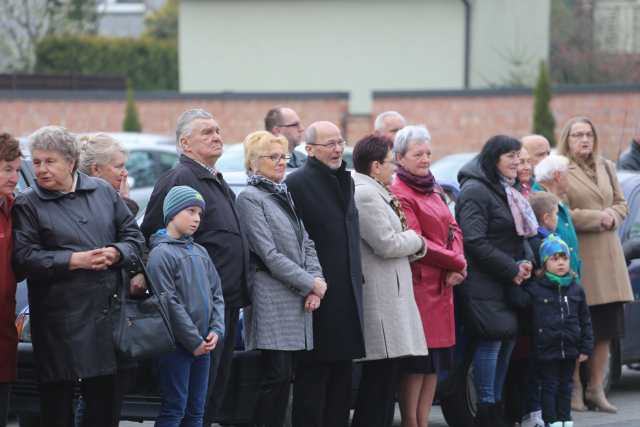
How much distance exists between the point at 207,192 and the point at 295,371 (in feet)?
4.24

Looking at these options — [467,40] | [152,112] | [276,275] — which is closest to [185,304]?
[276,275]

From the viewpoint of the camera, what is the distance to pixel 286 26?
39.3 metres

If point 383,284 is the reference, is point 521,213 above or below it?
above

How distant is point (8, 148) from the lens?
21.9 ft

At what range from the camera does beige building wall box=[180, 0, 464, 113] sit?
38.4m

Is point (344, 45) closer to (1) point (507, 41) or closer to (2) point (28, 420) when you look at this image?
(1) point (507, 41)

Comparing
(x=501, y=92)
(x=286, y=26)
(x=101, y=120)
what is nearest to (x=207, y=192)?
(x=501, y=92)

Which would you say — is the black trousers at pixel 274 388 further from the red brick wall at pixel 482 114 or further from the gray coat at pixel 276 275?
the red brick wall at pixel 482 114

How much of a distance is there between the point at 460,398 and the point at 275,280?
Answer: 2221mm

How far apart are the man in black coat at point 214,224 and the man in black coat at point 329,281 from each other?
1.70 feet

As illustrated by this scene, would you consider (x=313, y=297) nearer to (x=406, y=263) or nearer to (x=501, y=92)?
(x=406, y=263)

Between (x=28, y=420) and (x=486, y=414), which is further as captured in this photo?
(x=486, y=414)

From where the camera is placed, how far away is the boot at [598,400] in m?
10.4

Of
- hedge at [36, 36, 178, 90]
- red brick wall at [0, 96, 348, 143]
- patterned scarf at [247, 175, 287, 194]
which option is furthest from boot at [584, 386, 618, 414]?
hedge at [36, 36, 178, 90]
